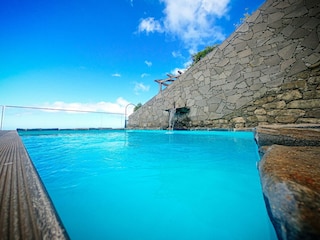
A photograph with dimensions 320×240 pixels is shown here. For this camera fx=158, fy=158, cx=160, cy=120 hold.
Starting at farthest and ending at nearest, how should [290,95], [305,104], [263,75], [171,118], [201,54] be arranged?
[201,54] → [171,118] → [263,75] → [290,95] → [305,104]

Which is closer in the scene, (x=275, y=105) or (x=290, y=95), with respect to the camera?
(x=290, y=95)

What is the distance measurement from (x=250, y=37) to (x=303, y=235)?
7962mm

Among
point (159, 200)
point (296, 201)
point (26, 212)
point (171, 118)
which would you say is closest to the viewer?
point (296, 201)

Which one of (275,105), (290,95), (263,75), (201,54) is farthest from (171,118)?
(201,54)

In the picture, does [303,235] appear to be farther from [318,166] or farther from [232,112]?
[232,112]

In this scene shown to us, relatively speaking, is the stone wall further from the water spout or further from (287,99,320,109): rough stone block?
the water spout

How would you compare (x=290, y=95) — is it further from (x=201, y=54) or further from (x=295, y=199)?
(x=201, y=54)

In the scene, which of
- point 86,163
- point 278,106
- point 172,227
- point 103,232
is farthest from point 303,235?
point 278,106

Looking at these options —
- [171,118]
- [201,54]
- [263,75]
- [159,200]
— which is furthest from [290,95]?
[201,54]

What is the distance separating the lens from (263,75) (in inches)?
236

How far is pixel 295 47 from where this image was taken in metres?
5.43

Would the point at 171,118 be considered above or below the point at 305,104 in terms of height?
below

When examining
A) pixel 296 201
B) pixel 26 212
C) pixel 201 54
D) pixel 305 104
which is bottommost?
pixel 26 212

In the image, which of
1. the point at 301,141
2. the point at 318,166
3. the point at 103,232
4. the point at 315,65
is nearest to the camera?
the point at 318,166
